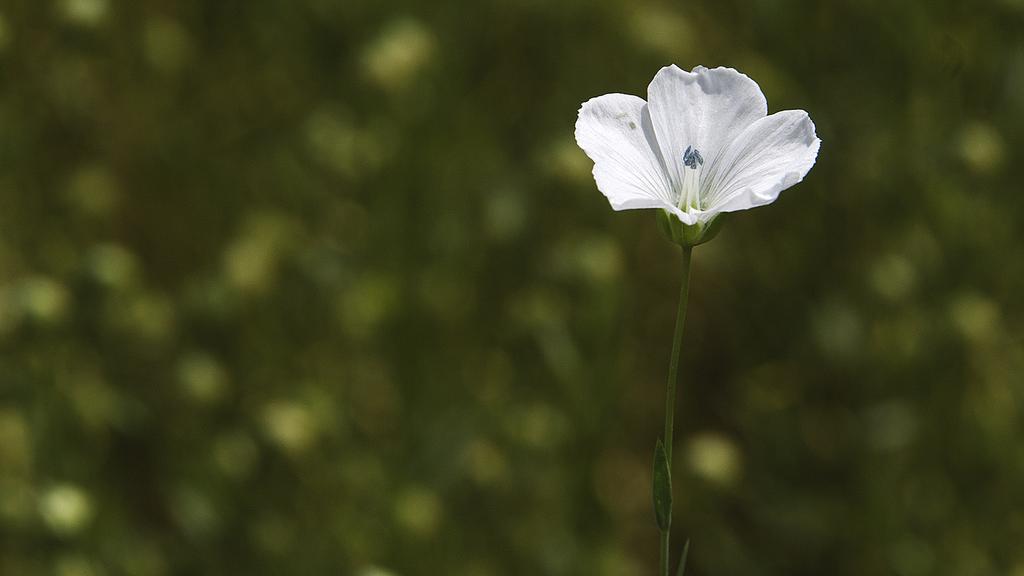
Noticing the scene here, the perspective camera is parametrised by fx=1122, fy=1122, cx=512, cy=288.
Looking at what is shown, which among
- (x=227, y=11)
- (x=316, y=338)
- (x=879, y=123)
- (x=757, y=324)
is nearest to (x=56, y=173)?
(x=227, y=11)

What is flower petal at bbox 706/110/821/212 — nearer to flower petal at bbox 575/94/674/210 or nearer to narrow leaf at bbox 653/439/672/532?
flower petal at bbox 575/94/674/210

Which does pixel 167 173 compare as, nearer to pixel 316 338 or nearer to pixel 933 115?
pixel 316 338

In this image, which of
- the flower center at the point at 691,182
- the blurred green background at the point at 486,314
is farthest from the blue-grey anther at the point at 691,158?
the blurred green background at the point at 486,314

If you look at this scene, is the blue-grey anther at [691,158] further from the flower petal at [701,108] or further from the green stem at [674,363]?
the green stem at [674,363]

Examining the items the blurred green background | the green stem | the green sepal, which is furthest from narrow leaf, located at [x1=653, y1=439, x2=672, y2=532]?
the blurred green background

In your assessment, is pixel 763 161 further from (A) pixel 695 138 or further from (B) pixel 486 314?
(B) pixel 486 314
